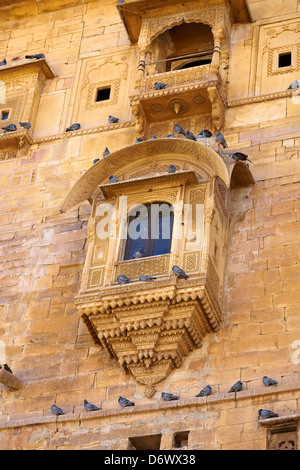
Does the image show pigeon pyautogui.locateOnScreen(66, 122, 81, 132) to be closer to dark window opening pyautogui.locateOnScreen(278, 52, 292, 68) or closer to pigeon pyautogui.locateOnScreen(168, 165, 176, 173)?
pigeon pyautogui.locateOnScreen(168, 165, 176, 173)

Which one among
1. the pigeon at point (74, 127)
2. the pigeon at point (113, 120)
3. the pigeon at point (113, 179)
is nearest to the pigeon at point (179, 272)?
the pigeon at point (113, 179)

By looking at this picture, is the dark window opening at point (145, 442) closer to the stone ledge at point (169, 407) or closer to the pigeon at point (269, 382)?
the stone ledge at point (169, 407)

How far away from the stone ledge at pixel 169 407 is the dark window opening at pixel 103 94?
502 cm

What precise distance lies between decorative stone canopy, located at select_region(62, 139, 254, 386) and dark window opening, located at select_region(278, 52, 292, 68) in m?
2.06

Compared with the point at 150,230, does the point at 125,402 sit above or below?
below

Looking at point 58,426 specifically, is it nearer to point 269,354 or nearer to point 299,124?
point 269,354

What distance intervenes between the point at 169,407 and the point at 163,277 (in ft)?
4.73

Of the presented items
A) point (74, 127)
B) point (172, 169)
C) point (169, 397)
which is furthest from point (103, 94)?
point (169, 397)

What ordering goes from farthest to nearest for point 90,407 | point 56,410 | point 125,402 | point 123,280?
1. point 123,280
2. point 56,410
3. point 90,407
4. point 125,402

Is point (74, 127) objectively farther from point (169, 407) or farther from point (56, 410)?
point (169, 407)

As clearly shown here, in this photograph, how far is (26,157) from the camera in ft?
50.6

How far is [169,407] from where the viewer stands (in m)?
12.1
